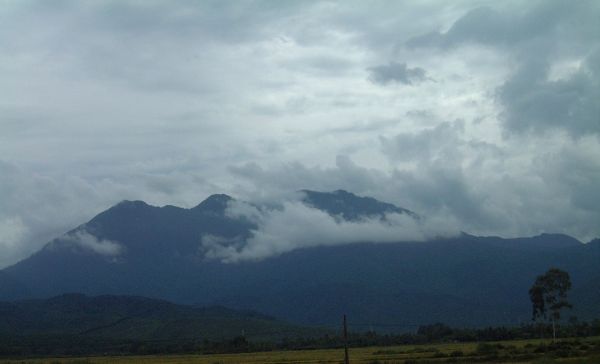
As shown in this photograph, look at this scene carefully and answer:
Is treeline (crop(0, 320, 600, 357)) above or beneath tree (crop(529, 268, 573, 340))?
beneath

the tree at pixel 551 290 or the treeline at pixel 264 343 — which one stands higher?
the tree at pixel 551 290

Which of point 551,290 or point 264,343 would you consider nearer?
point 551,290

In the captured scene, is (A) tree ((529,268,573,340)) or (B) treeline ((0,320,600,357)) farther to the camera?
(B) treeline ((0,320,600,357))

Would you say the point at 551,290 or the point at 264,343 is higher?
the point at 551,290

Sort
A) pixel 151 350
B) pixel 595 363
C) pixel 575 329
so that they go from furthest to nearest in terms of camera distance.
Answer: pixel 151 350, pixel 575 329, pixel 595 363

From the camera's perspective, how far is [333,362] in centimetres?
8388

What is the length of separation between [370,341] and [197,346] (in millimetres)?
37489

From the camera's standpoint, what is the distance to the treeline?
131675 millimetres

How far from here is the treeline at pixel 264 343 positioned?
132 metres

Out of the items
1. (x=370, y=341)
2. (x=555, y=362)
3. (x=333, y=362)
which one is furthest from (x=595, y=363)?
(x=370, y=341)

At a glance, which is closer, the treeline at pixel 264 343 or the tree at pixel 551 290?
the tree at pixel 551 290

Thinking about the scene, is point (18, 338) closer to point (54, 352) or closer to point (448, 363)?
point (54, 352)

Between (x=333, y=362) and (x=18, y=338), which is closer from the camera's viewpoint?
(x=333, y=362)

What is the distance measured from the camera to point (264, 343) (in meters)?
158
